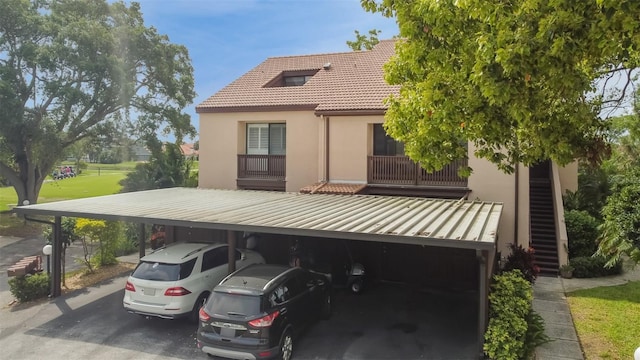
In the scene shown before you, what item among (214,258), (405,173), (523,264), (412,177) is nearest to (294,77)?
(405,173)

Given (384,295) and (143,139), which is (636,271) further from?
(143,139)

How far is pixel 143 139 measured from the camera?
103ft

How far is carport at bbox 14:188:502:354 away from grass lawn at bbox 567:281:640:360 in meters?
2.65

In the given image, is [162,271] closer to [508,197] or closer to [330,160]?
[330,160]

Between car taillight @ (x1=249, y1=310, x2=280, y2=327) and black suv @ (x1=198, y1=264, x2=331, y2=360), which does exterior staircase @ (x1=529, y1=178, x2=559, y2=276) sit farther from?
car taillight @ (x1=249, y1=310, x2=280, y2=327)

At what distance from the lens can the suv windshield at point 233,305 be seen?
877 centimetres

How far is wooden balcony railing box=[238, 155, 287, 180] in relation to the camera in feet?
65.8

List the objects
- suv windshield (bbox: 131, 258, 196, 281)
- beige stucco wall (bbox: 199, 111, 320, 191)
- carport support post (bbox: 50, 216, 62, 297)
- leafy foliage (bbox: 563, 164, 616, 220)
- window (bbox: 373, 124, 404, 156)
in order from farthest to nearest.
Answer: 1. leafy foliage (bbox: 563, 164, 616, 220)
2. beige stucco wall (bbox: 199, 111, 320, 191)
3. window (bbox: 373, 124, 404, 156)
4. carport support post (bbox: 50, 216, 62, 297)
5. suv windshield (bbox: 131, 258, 196, 281)

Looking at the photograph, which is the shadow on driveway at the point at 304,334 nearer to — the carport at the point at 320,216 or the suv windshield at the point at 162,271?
the suv windshield at the point at 162,271

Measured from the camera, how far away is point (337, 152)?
18.2 m

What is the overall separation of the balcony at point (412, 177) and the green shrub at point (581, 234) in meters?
5.59

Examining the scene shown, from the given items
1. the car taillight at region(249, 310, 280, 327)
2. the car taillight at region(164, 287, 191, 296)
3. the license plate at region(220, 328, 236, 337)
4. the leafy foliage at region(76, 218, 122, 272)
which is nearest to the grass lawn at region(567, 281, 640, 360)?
the car taillight at region(249, 310, 280, 327)

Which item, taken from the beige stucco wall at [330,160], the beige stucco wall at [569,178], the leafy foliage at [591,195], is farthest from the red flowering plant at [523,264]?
the beige stucco wall at [569,178]

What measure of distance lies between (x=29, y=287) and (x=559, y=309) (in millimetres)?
15712
